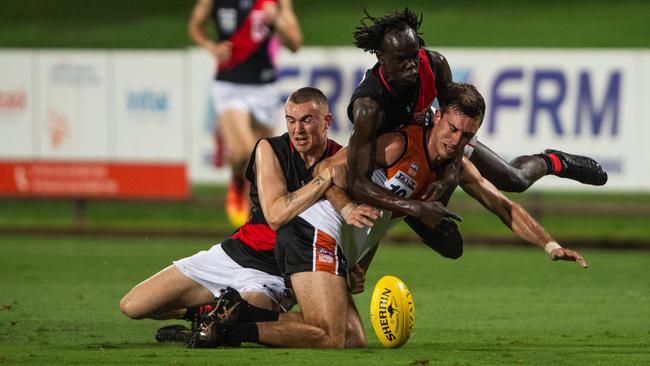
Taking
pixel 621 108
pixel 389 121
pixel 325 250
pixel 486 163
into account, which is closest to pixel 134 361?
pixel 325 250

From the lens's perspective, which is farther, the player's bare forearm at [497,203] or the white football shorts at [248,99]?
the white football shorts at [248,99]

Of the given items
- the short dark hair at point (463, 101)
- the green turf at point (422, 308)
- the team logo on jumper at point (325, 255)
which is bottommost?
the green turf at point (422, 308)

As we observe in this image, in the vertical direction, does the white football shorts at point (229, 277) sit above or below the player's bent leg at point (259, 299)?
above

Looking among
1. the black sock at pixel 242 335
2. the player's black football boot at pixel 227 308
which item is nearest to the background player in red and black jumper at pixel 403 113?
the player's black football boot at pixel 227 308

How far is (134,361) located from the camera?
25.9 feet

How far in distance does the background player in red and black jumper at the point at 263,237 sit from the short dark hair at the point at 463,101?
82 centimetres

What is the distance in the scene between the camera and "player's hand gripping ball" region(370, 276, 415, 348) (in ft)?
28.0

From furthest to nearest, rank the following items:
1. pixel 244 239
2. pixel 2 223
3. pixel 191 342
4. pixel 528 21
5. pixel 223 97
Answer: pixel 528 21 < pixel 2 223 < pixel 223 97 < pixel 244 239 < pixel 191 342

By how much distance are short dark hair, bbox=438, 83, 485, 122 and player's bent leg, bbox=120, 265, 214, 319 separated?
2085mm

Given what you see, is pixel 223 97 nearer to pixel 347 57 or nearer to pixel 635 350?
pixel 347 57

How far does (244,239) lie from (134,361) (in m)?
1.67

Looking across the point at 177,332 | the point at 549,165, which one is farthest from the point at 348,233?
the point at 549,165

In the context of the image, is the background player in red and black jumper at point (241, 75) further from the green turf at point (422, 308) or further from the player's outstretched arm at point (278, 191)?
the player's outstretched arm at point (278, 191)

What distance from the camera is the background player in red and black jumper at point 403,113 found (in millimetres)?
8812
